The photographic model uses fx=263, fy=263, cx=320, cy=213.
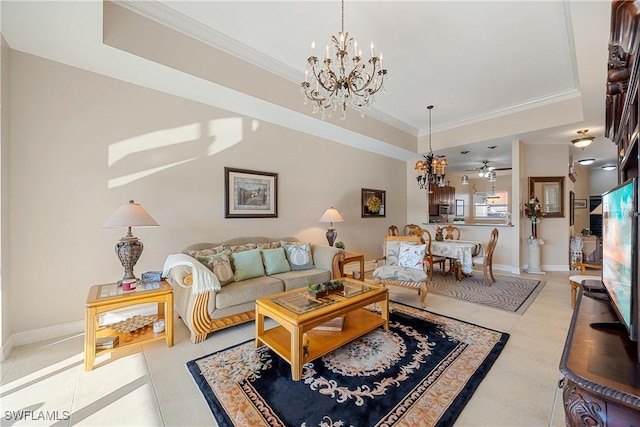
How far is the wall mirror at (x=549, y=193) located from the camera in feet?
18.5

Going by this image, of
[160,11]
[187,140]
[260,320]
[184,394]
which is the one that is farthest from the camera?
[187,140]

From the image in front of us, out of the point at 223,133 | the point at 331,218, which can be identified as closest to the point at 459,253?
the point at 331,218

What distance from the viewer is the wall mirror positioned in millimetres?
5645

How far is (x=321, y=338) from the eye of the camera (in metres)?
2.28

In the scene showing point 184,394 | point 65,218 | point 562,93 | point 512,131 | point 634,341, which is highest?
point 562,93

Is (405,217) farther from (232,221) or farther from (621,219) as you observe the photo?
(621,219)

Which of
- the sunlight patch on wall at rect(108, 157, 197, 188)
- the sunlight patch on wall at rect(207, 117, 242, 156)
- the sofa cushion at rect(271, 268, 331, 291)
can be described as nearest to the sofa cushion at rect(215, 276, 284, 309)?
the sofa cushion at rect(271, 268, 331, 291)

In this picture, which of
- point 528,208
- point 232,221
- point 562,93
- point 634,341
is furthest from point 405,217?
point 634,341

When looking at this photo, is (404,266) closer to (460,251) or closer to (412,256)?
(412,256)

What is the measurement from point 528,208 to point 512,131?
1.81 meters

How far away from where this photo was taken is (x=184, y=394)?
183 cm

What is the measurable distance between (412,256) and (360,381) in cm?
223

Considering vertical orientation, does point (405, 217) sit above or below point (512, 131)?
below

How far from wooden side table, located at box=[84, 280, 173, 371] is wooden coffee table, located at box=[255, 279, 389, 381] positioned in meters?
0.86
